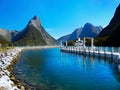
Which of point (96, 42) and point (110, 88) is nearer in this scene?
point (110, 88)

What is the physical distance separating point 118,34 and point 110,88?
93.8 metres

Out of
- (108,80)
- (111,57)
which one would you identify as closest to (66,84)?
(108,80)

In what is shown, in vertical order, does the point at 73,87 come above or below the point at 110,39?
below

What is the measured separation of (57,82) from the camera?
2058 cm

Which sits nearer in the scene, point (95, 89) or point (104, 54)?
point (95, 89)

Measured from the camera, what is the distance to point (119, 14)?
188 meters

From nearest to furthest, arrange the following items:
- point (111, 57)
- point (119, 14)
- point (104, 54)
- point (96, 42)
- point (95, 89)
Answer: point (95, 89) → point (111, 57) → point (104, 54) → point (96, 42) → point (119, 14)

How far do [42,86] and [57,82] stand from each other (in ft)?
7.04

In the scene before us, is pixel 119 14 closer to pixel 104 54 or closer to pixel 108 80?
pixel 104 54

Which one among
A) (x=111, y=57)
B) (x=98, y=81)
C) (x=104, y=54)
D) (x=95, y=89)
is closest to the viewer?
(x=95, y=89)

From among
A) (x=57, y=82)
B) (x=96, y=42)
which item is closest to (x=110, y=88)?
(x=57, y=82)

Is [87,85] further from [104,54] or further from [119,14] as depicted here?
[119,14]

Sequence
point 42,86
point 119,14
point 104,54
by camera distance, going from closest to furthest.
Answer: point 42,86 < point 104,54 < point 119,14

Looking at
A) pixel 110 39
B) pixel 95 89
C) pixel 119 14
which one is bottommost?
pixel 95 89
